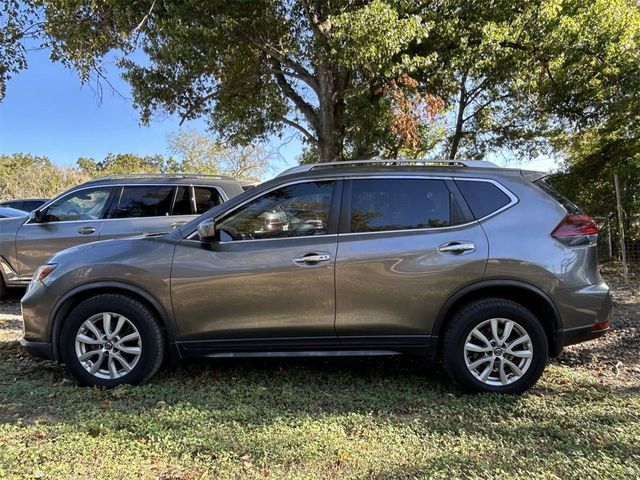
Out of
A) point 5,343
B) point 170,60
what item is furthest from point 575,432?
point 170,60

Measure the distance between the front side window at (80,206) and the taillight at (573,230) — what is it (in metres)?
5.94

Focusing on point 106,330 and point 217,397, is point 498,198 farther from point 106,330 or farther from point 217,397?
point 106,330

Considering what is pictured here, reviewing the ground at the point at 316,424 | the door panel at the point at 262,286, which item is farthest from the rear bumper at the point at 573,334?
the door panel at the point at 262,286

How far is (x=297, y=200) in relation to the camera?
13.7ft

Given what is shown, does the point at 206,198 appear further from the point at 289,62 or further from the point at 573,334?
the point at 289,62

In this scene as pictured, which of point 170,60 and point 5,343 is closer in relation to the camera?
point 5,343

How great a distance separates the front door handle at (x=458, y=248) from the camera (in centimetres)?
387

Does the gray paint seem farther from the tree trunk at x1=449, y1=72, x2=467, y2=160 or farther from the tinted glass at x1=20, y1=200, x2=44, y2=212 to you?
the tree trunk at x1=449, y1=72, x2=467, y2=160

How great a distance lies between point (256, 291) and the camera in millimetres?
3936

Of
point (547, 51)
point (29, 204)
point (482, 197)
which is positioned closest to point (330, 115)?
point (547, 51)

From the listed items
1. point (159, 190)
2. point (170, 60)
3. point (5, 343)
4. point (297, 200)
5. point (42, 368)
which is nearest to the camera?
point (297, 200)

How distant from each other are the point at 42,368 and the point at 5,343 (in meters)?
1.10

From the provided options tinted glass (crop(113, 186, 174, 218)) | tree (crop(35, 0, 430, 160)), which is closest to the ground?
tinted glass (crop(113, 186, 174, 218))

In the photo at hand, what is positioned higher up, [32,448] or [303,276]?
[303,276]
